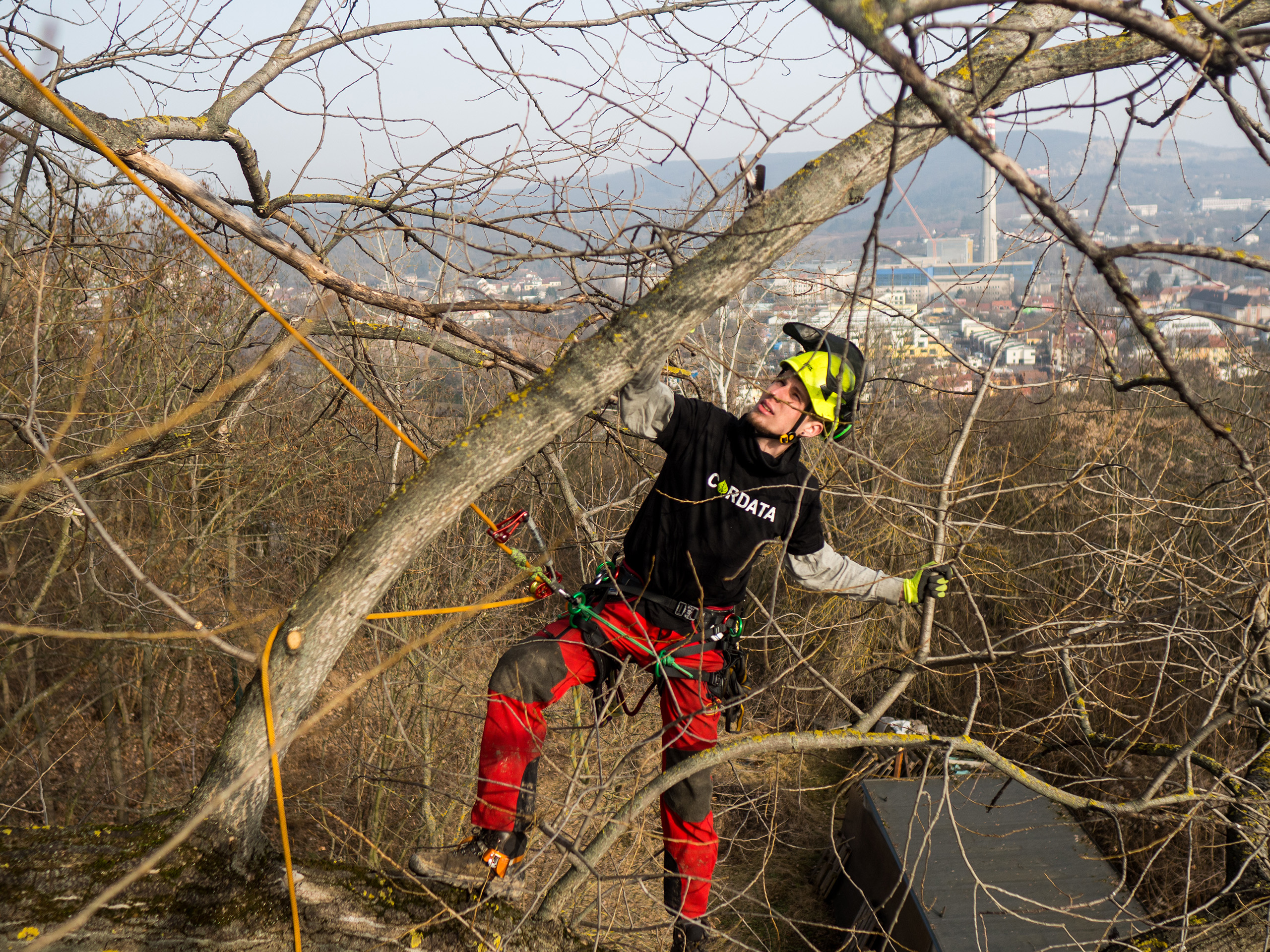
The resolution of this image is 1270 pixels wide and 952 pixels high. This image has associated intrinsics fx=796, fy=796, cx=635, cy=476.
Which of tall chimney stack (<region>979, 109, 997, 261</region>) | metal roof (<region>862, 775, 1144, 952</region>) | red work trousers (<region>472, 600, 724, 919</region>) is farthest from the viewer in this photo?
metal roof (<region>862, 775, 1144, 952</region>)

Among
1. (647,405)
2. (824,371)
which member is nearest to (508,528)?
(647,405)

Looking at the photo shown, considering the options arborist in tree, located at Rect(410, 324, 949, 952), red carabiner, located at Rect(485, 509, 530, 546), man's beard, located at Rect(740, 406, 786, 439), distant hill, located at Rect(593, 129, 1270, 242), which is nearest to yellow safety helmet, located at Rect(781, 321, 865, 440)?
arborist in tree, located at Rect(410, 324, 949, 952)

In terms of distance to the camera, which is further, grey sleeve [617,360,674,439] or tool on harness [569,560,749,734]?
tool on harness [569,560,749,734]

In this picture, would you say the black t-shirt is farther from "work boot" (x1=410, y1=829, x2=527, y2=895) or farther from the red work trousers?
"work boot" (x1=410, y1=829, x2=527, y2=895)

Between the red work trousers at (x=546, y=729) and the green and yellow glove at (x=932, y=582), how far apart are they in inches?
31.9

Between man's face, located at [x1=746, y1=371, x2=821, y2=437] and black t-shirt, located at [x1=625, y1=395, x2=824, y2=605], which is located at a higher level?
man's face, located at [x1=746, y1=371, x2=821, y2=437]

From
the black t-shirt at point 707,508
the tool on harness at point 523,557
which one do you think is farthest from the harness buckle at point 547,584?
the black t-shirt at point 707,508

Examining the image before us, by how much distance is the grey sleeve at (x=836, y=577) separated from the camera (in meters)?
3.21

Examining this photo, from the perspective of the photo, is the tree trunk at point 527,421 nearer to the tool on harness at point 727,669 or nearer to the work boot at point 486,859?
the work boot at point 486,859

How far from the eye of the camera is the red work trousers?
8.75ft

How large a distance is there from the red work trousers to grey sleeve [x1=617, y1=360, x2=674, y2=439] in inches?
26.5

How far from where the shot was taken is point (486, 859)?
250 centimetres

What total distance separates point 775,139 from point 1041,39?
0.75 meters

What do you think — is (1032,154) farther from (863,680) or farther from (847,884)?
(863,680)
